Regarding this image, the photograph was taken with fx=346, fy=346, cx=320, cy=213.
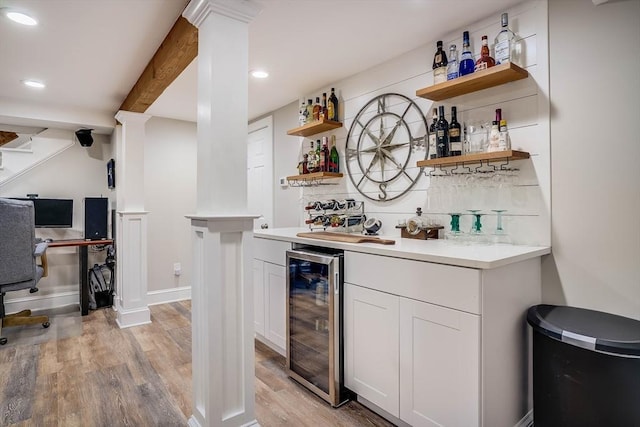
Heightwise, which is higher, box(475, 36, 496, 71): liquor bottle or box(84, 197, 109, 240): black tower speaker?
box(475, 36, 496, 71): liquor bottle

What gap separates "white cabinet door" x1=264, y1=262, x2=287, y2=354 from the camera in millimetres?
2467

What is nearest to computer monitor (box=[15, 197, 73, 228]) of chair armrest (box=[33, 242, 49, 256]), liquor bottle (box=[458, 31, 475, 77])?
chair armrest (box=[33, 242, 49, 256])

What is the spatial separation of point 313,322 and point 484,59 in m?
1.82

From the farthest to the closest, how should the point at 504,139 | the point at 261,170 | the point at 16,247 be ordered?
1. the point at 261,170
2. the point at 16,247
3. the point at 504,139

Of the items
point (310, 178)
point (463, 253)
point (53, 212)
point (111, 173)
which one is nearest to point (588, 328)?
point (463, 253)

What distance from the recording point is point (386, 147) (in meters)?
2.55

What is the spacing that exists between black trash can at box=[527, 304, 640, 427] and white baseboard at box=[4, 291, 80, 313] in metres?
4.72

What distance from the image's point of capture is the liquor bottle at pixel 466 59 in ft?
6.45

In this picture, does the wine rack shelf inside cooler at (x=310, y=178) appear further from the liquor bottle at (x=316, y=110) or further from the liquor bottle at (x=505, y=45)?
the liquor bottle at (x=505, y=45)

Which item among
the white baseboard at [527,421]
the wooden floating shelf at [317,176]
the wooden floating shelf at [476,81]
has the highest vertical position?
the wooden floating shelf at [476,81]

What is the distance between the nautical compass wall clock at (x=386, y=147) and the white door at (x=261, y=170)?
1262 millimetres

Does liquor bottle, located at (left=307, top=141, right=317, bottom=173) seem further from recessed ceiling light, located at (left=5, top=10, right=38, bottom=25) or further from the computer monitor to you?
the computer monitor

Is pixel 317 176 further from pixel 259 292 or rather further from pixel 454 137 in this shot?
pixel 454 137

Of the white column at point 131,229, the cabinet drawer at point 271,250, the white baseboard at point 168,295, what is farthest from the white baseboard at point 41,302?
the cabinet drawer at point 271,250
